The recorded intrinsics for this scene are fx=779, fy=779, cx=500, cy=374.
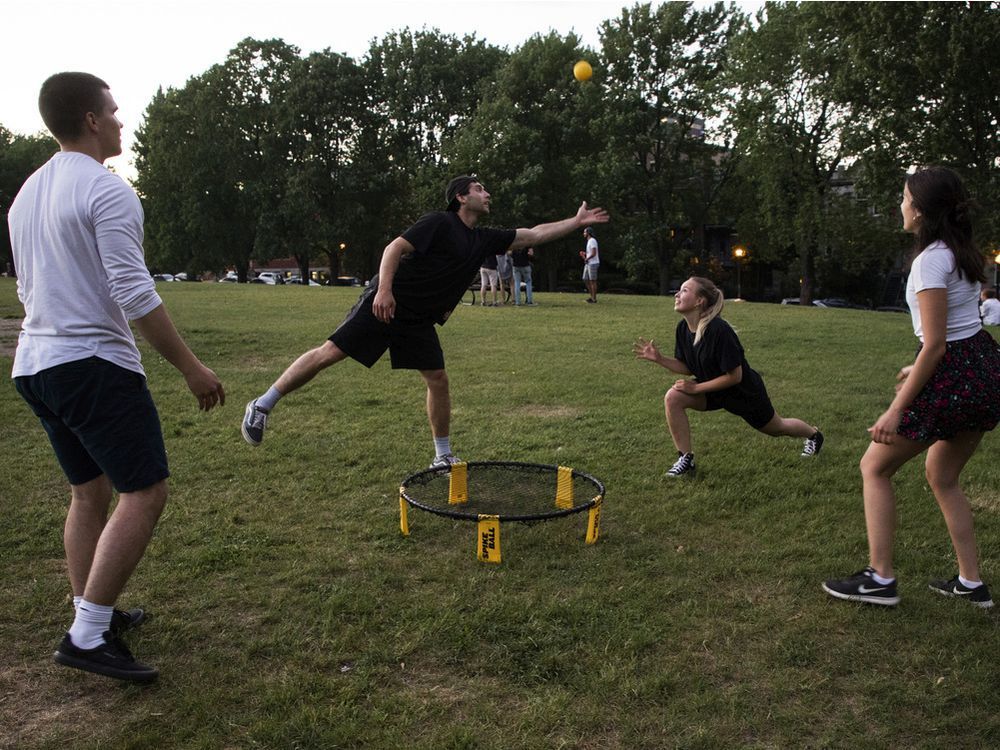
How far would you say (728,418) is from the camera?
7266 mm

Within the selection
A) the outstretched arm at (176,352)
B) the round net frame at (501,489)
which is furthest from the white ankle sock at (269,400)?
the outstretched arm at (176,352)

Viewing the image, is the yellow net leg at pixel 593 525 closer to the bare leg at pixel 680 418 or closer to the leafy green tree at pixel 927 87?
the bare leg at pixel 680 418

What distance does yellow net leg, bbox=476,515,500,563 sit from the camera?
12.8ft

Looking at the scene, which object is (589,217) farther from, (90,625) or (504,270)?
(504,270)

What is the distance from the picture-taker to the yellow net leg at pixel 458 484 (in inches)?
192

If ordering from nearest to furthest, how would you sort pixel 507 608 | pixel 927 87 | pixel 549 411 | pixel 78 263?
pixel 78 263 < pixel 507 608 < pixel 549 411 < pixel 927 87

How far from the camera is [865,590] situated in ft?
11.6

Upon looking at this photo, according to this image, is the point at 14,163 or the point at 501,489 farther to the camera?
the point at 14,163

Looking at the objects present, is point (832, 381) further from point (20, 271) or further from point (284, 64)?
point (284, 64)

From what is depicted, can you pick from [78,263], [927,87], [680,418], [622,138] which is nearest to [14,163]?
[622,138]

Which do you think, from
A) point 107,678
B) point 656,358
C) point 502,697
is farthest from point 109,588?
point 656,358

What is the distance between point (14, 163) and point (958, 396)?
7628 centimetres

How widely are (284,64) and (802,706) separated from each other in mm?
54652

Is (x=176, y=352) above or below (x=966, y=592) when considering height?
above
